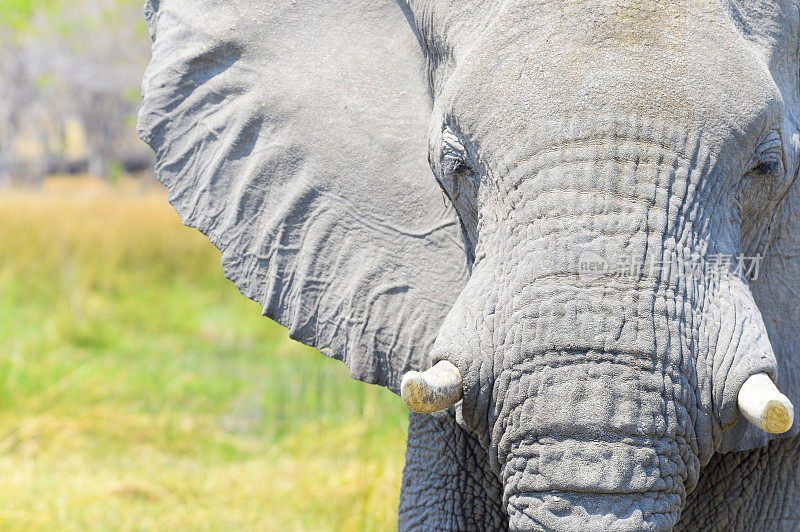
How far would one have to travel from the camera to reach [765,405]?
5.59 feet

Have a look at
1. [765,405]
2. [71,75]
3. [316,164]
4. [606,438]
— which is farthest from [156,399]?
[71,75]

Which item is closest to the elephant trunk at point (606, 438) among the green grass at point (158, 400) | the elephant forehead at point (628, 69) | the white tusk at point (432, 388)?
the white tusk at point (432, 388)

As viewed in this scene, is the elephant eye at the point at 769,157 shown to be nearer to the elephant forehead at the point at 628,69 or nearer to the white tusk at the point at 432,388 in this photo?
the elephant forehead at the point at 628,69

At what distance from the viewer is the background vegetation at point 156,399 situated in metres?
4.77

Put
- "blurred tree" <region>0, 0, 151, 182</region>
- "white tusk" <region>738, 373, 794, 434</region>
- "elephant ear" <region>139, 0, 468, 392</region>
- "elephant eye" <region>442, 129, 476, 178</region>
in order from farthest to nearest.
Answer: "blurred tree" <region>0, 0, 151, 182</region> < "elephant ear" <region>139, 0, 468, 392</region> < "elephant eye" <region>442, 129, 476, 178</region> < "white tusk" <region>738, 373, 794, 434</region>

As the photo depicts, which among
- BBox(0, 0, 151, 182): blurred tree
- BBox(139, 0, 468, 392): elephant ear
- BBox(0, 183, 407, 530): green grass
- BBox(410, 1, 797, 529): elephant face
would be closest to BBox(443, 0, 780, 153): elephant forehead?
BBox(410, 1, 797, 529): elephant face

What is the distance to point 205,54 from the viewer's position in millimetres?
2584

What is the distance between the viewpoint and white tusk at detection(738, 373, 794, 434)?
1689mm

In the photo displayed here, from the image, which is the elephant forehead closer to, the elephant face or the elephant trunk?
the elephant face

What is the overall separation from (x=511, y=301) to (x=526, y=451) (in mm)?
262

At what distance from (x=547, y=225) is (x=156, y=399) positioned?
4980mm

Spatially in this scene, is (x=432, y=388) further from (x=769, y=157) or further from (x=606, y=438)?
(x=769, y=157)

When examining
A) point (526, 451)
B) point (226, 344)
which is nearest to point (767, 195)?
point (526, 451)

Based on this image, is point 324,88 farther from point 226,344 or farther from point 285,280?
point 226,344
